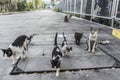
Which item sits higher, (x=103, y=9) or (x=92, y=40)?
(x=103, y=9)

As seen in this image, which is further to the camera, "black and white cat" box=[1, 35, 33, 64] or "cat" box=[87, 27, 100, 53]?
"cat" box=[87, 27, 100, 53]

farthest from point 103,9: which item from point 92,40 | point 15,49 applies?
point 15,49

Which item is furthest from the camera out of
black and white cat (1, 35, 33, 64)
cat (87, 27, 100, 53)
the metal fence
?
the metal fence

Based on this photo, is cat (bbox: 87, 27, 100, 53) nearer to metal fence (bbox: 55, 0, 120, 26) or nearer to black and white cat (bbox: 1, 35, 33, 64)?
black and white cat (bbox: 1, 35, 33, 64)

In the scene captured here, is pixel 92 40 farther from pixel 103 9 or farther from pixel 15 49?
pixel 103 9

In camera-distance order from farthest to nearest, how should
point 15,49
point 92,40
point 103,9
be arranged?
point 103,9, point 92,40, point 15,49

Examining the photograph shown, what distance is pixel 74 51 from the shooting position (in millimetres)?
6191

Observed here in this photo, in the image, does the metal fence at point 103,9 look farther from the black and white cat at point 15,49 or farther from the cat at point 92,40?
the black and white cat at point 15,49

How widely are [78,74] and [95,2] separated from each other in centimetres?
1102

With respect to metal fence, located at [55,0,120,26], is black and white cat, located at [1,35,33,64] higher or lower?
lower

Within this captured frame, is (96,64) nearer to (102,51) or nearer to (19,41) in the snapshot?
(102,51)

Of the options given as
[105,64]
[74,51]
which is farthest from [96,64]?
Result: [74,51]

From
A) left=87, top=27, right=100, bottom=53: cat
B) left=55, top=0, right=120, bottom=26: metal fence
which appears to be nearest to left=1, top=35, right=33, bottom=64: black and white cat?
left=87, top=27, right=100, bottom=53: cat

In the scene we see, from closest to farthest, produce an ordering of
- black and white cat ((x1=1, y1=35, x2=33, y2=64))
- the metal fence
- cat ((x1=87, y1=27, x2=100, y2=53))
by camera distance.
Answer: black and white cat ((x1=1, y1=35, x2=33, y2=64)), cat ((x1=87, y1=27, x2=100, y2=53)), the metal fence
